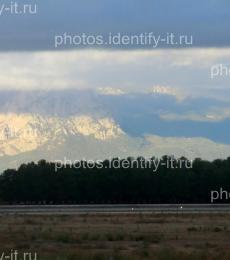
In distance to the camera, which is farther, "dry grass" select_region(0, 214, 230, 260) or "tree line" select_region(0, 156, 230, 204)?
"tree line" select_region(0, 156, 230, 204)

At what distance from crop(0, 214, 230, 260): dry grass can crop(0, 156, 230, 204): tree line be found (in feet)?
148

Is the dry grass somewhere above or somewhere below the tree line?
below

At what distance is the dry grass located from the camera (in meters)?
33.9

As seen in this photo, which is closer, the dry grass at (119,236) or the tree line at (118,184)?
the dry grass at (119,236)

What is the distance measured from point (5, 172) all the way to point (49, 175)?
11093 mm

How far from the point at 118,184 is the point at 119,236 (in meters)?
71.8

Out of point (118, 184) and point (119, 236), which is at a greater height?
point (118, 184)

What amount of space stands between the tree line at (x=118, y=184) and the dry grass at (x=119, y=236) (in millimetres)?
45085

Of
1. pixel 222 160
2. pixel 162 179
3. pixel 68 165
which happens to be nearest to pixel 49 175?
pixel 68 165

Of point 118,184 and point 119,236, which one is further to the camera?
point 118,184

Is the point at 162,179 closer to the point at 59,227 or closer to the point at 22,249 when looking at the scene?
the point at 59,227

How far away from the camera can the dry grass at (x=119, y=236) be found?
3391cm

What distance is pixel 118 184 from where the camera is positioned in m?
117

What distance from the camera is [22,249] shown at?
1441 inches
